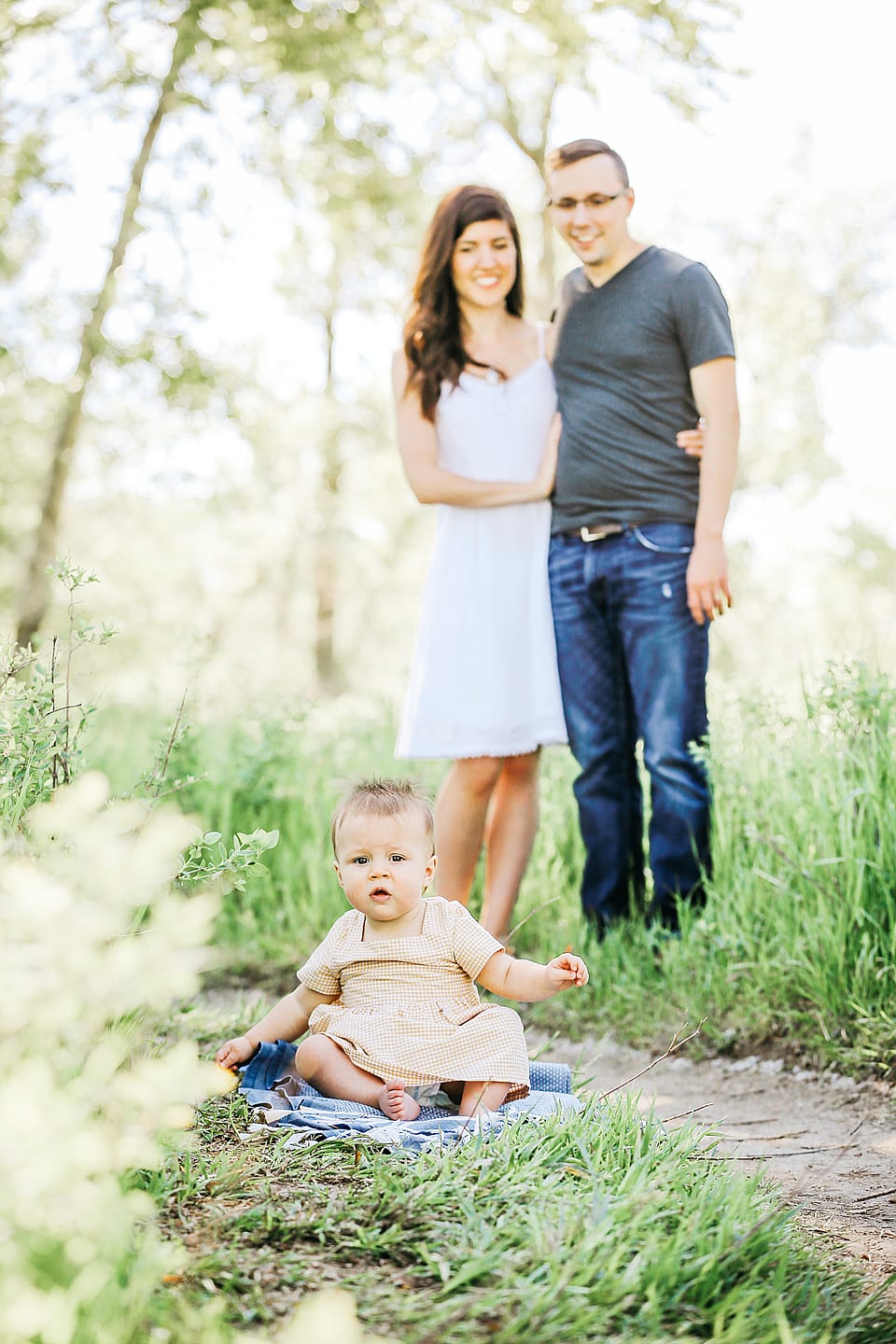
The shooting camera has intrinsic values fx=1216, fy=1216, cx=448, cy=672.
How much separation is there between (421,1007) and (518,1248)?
756 millimetres

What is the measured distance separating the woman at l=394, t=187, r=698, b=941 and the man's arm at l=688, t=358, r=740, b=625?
464 millimetres

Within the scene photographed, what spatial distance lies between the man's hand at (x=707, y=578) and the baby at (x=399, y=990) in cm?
149

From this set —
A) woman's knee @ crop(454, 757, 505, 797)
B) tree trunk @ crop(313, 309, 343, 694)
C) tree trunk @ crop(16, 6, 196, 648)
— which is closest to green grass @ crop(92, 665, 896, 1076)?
woman's knee @ crop(454, 757, 505, 797)

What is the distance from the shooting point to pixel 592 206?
3693 mm

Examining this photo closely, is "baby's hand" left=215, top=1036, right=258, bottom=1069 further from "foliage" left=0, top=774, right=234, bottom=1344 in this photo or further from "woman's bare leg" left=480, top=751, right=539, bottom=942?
"woman's bare leg" left=480, top=751, right=539, bottom=942

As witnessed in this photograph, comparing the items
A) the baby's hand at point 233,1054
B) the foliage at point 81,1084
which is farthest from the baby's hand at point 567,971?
the foliage at point 81,1084

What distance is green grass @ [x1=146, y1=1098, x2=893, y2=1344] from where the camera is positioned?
4.78 feet

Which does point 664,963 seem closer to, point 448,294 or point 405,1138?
point 405,1138

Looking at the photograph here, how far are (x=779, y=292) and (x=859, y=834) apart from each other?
19603 mm

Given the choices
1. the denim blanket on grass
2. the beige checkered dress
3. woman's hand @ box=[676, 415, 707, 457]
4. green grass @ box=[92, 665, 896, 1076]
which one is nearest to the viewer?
the denim blanket on grass

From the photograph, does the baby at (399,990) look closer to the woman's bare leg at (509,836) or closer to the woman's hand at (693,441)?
the woman's bare leg at (509,836)

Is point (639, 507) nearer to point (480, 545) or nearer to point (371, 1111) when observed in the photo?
point (480, 545)

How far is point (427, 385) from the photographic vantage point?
12.2 ft

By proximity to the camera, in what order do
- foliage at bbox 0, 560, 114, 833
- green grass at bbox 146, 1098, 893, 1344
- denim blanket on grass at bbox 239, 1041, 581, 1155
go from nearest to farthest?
green grass at bbox 146, 1098, 893, 1344 < denim blanket on grass at bbox 239, 1041, 581, 1155 < foliage at bbox 0, 560, 114, 833
